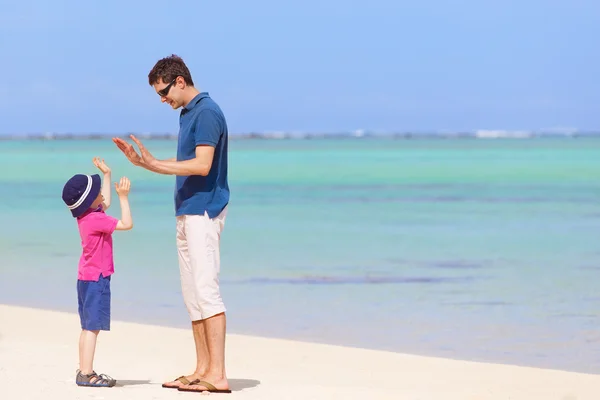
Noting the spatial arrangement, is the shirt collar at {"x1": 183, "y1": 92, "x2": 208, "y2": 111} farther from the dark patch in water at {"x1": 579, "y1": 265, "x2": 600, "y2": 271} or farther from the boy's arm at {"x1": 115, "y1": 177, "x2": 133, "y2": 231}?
the dark patch in water at {"x1": 579, "y1": 265, "x2": 600, "y2": 271}

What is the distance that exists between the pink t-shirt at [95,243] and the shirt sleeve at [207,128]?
0.60 meters

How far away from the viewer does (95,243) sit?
532 centimetres

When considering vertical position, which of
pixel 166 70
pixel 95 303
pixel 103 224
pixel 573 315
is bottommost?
pixel 573 315

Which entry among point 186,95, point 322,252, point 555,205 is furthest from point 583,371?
point 555,205

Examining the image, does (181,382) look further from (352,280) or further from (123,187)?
(352,280)

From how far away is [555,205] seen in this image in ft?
78.4

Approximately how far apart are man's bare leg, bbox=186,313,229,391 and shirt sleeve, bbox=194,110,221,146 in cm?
84

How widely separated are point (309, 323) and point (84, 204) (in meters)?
3.99

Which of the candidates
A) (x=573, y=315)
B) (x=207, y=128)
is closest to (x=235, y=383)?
(x=207, y=128)

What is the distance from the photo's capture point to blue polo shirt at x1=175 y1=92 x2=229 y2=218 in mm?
5172

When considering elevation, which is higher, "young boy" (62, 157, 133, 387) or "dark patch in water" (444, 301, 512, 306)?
"young boy" (62, 157, 133, 387)

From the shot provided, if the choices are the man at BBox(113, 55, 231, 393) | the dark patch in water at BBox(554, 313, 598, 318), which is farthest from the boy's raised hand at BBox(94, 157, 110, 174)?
the dark patch in water at BBox(554, 313, 598, 318)

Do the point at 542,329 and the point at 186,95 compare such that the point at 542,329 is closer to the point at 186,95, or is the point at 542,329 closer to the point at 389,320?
the point at 389,320

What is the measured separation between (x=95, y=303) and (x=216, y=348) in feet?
2.03
